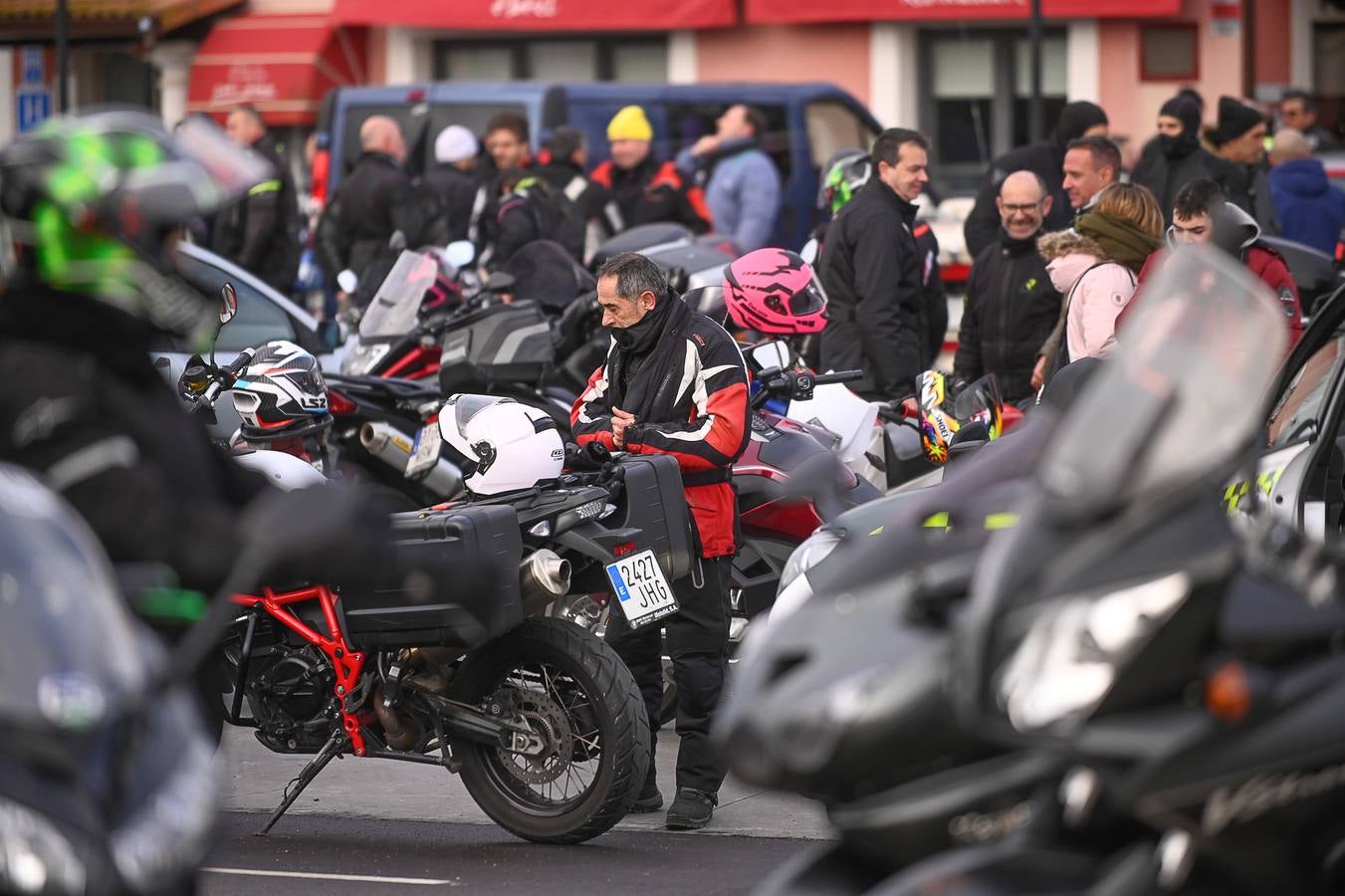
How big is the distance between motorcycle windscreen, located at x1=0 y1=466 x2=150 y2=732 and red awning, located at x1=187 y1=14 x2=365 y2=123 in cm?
2321

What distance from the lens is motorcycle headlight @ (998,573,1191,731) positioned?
3.37 meters

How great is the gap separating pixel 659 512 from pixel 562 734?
797mm

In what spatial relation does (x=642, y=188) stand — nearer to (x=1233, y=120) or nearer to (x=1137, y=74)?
(x=1233, y=120)

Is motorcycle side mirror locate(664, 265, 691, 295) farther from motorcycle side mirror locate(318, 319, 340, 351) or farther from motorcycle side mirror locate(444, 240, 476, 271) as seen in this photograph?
motorcycle side mirror locate(318, 319, 340, 351)

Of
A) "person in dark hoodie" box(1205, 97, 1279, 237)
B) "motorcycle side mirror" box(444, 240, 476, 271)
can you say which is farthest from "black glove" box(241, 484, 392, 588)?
"person in dark hoodie" box(1205, 97, 1279, 237)

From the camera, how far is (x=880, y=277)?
35.1 feet

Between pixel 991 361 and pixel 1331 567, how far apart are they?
6.50 meters

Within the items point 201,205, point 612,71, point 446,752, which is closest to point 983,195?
point 446,752

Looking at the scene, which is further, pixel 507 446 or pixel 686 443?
pixel 686 443

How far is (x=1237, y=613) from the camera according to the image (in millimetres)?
3498

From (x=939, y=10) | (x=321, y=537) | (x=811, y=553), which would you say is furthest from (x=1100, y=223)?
(x=939, y=10)

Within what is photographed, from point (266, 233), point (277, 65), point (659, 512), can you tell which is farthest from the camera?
point (277, 65)

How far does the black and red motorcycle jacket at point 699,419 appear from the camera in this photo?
7.55 meters

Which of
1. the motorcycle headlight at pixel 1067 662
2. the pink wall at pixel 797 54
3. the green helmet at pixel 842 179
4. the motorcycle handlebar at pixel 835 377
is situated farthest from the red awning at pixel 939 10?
A: the motorcycle headlight at pixel 1067 662
